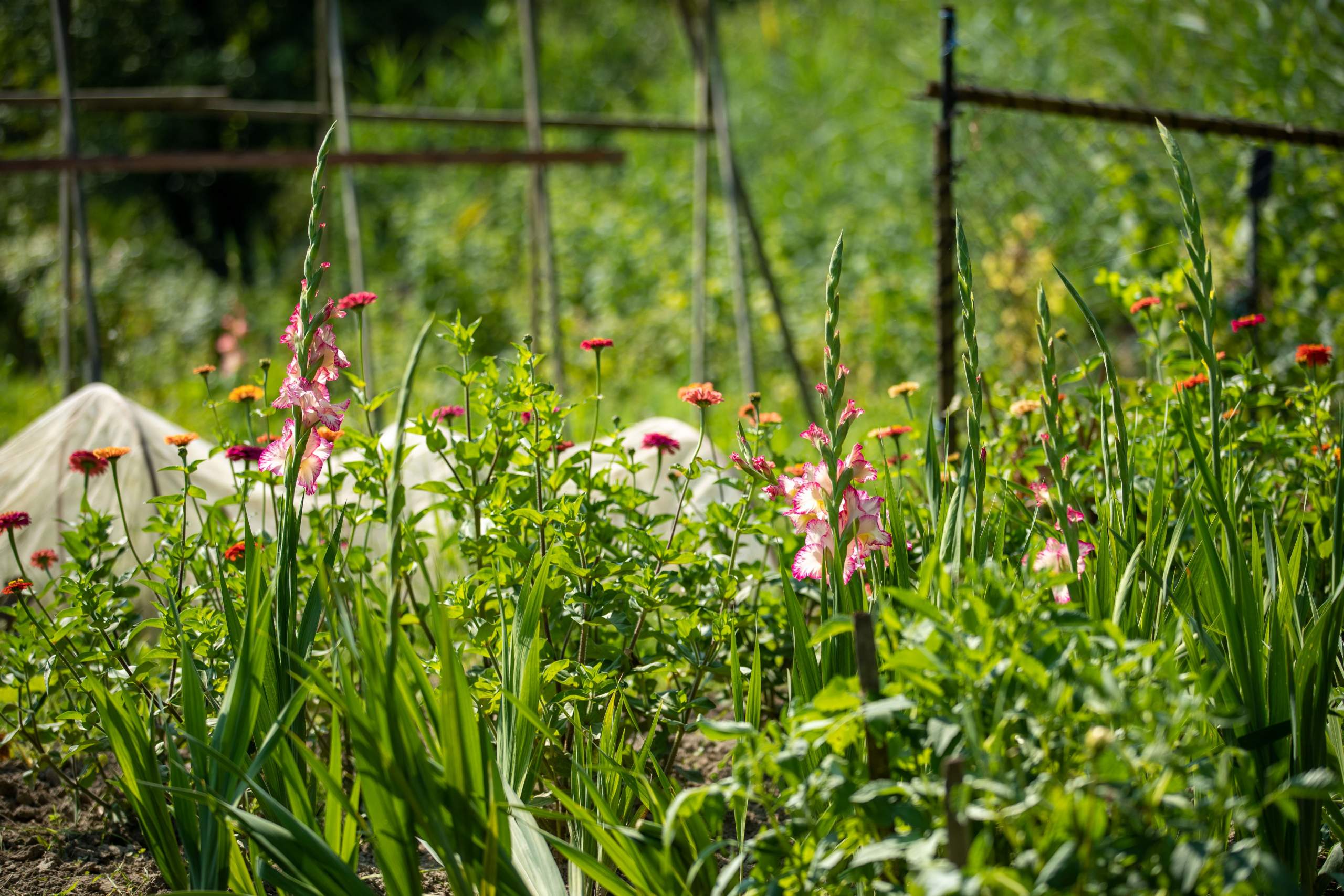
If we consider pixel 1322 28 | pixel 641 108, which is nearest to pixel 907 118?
pixel 1322 28

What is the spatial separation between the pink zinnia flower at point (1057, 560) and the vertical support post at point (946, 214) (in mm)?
1336

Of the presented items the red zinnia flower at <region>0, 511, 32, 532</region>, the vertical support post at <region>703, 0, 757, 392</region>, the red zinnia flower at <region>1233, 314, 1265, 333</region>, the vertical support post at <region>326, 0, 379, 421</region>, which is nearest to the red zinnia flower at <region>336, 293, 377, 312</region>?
the red zinnia flower at <region>0, 511, 32, 532</region>

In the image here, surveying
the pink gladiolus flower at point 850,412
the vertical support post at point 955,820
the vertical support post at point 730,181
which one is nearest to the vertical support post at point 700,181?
the vertical support post at point 730,181

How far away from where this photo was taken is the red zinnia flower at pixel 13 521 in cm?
176

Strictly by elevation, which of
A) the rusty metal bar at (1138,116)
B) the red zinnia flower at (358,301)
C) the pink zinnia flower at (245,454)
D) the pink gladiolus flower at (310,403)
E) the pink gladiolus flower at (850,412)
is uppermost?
the rusty metal bar at (1138,116)

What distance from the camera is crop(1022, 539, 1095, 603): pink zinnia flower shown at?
1436 millimetres

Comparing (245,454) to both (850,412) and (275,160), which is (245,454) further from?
(275,160)

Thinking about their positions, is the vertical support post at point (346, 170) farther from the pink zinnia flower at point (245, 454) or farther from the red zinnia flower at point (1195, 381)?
the red zinnia flower at point (1195, 381)

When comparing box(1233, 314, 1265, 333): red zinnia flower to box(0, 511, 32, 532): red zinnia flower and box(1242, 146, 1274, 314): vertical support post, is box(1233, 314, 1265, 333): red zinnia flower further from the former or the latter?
box(0, 511, 32, 532): red zinnia flower

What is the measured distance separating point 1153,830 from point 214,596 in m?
1.61

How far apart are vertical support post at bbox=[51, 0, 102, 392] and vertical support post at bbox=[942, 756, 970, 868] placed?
12.0 feet

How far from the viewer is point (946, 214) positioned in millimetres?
2973

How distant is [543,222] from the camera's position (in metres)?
4.42

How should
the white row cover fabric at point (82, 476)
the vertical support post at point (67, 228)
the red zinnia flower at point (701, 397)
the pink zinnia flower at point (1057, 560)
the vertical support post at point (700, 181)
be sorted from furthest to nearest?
the vertical support post at point (700, 181)
the vertical support post at point (67, 228)
the white row cover fabric at point (82, 476)
the red zinnia flower at point (701, 397)
the pink zinnia flower at point (1057, 560)
